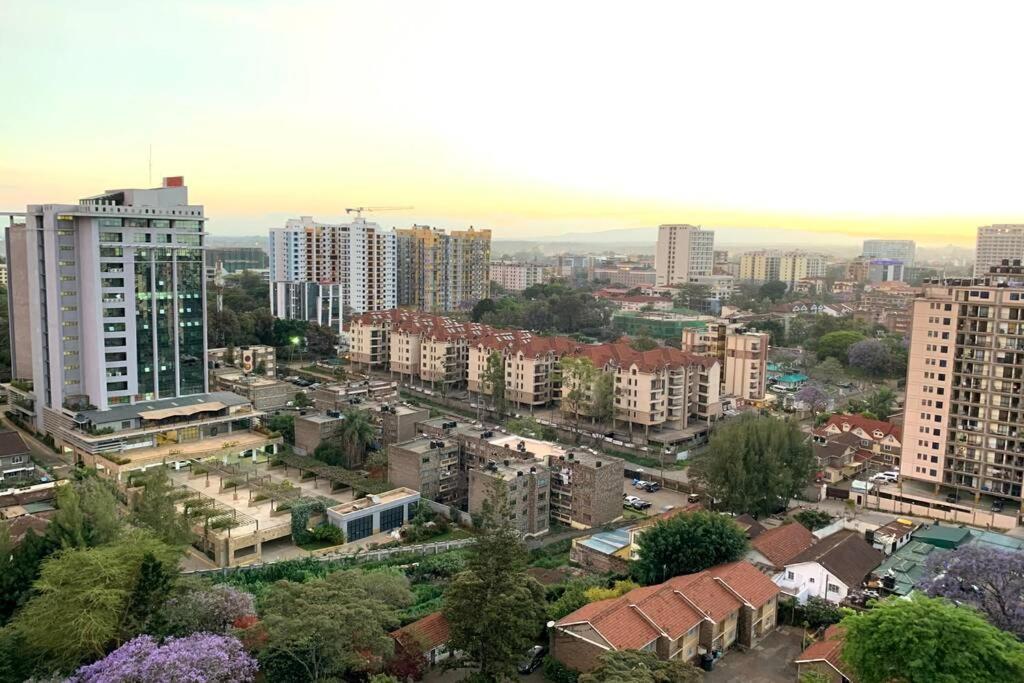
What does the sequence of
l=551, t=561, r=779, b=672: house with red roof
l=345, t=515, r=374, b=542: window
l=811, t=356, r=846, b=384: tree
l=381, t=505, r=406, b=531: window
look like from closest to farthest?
1. l=551, t=561, r=779, b=672: house with red roof
2. l=345, t=515, r=374, b=542: window
3. l=381, t=505, r=406, b=531: window
4. l=811, t=356, r=846, b=384: tree

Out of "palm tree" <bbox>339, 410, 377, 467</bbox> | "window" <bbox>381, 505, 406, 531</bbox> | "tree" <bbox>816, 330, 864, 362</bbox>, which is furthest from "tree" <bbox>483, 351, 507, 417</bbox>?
"tree" <bbox>816, 330, 864, 362</bbox>

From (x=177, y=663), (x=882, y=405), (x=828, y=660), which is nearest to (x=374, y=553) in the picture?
(x=177, y=663)

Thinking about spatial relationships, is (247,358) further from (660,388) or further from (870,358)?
(870,358)

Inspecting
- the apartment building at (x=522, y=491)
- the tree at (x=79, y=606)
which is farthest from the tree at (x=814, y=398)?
the tree at (x=79, y=606)

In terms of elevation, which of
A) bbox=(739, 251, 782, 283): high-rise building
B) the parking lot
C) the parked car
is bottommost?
the parking lot

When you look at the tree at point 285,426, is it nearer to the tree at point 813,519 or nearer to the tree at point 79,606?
the tree at point 79,606

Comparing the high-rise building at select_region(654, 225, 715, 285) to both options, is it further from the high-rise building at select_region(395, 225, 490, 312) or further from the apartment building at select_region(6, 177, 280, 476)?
the apartment building at select_region(6, 177, 280, 476)
